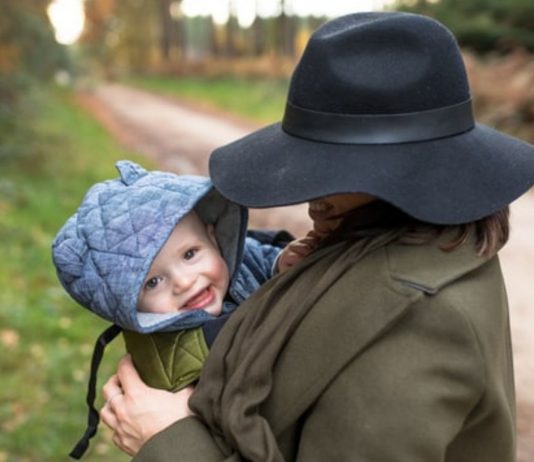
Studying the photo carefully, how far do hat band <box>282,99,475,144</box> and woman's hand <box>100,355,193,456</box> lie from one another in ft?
1.91

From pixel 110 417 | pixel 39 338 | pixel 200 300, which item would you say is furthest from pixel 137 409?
pixel 39 338

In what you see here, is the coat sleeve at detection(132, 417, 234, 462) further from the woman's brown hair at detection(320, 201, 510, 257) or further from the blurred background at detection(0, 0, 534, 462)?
the blurred background at detection(0, 0, 534, 462)

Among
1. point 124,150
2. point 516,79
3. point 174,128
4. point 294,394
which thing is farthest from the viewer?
point 174,128

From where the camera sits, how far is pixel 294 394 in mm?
1470

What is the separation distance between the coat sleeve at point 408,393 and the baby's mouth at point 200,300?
0.49 m

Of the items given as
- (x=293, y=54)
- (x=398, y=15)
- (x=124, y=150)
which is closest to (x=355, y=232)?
(x=398, y=15)

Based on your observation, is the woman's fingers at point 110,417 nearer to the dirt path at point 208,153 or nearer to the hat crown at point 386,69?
the hat crown at point 386,69

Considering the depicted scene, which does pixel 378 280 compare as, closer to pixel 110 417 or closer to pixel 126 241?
pixel 126 241

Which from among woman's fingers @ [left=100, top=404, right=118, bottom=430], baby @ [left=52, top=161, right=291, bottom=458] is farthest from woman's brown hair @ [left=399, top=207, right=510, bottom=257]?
woman's fingers @ [left=100, top=404, right=118, bottom=430]

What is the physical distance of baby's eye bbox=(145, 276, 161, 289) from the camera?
5.97 ft

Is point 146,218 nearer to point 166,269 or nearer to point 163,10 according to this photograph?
point 166,269

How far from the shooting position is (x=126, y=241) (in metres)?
1.77

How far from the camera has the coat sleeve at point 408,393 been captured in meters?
1.36

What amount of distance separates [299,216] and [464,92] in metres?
6.83
